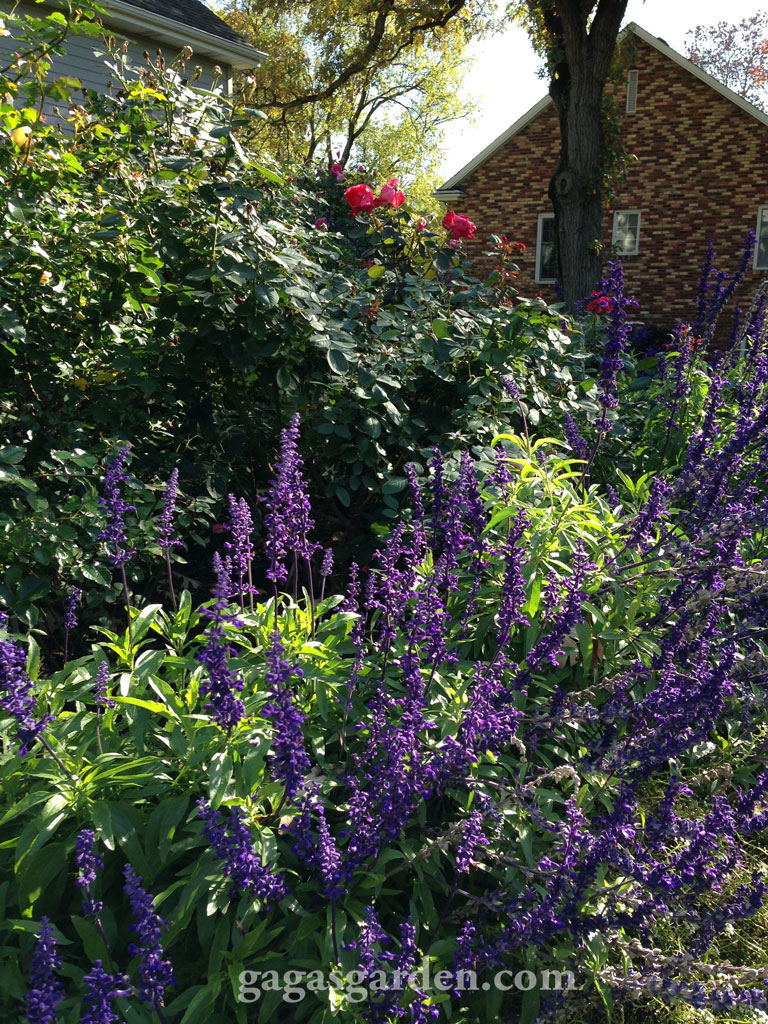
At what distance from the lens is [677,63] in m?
20.8

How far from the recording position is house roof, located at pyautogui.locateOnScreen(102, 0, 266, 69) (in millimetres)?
14086

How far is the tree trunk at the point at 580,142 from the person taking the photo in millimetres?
12156

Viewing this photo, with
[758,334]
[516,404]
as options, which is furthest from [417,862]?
[758,334]

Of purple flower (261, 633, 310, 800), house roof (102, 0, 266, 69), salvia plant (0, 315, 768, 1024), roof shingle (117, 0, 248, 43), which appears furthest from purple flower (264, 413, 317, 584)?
roof shingle (117, 0, 248, 43)

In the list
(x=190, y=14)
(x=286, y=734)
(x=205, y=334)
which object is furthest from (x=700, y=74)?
(x=286, y=734)

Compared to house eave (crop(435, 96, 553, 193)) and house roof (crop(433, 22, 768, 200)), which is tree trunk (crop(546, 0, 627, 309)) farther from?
house eave (crop(435, 96, 553, 193))

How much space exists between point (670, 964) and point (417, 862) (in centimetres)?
66

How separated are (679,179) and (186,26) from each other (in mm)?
12335

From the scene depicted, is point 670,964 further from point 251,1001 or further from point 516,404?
point 516,404

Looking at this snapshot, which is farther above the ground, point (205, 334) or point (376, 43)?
point (376, 43)

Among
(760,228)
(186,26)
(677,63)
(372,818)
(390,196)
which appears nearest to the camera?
(372,818)

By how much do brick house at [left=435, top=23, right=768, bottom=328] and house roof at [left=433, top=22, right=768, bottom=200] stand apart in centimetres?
3

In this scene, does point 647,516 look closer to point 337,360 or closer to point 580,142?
point 337,360

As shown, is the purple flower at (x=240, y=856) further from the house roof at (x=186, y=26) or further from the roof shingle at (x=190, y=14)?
the roof shingle at (x=190, y=14)
